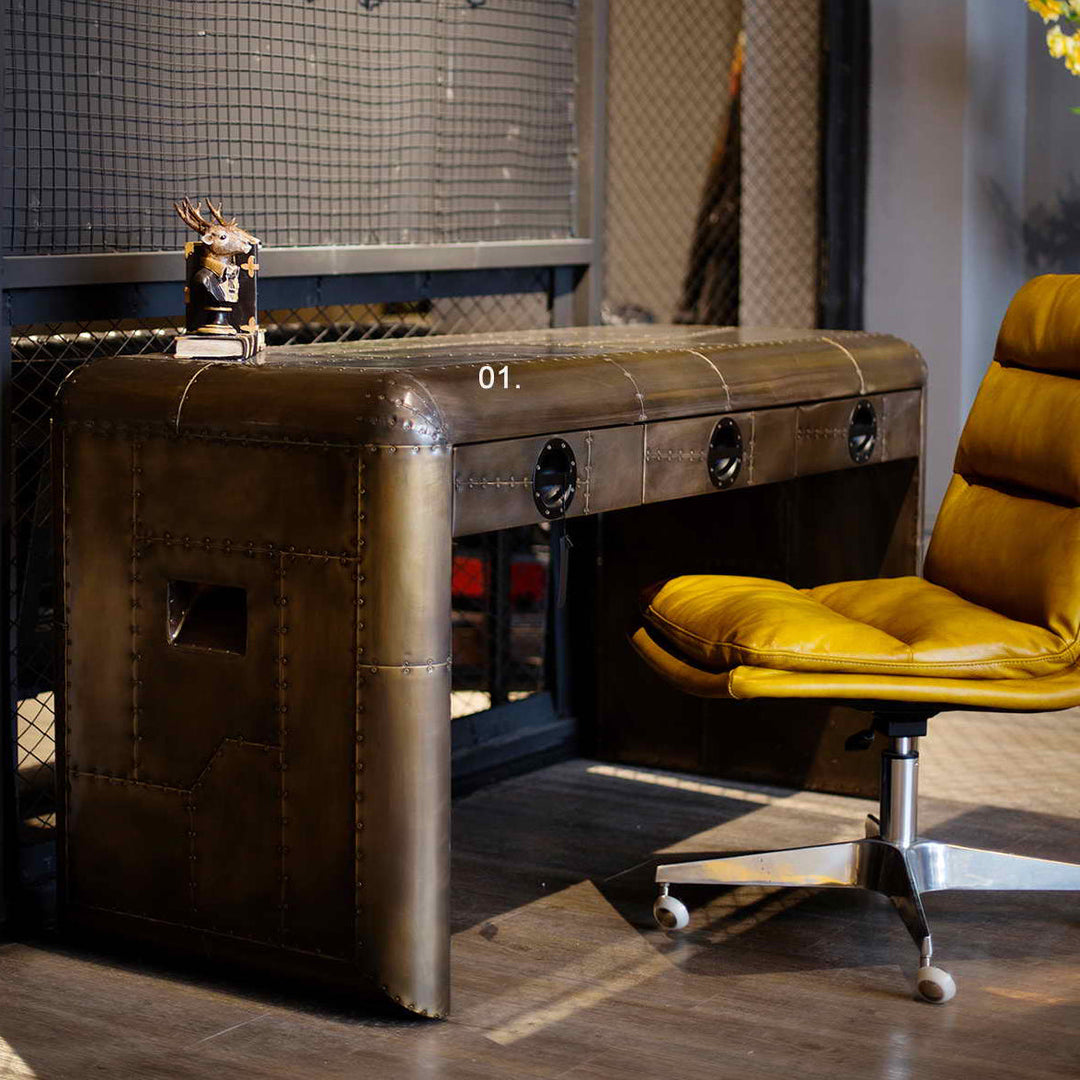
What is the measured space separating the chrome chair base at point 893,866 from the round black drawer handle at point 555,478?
2.08ft

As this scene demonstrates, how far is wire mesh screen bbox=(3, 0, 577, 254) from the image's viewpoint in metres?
3.00

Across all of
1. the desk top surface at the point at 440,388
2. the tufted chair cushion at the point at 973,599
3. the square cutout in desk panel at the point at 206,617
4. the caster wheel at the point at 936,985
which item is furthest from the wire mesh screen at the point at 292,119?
the caster wheel at the point at 936,985

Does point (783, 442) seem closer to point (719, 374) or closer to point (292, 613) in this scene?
point (719, 374)

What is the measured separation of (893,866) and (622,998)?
1.60ft

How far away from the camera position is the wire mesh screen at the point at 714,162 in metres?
5.27

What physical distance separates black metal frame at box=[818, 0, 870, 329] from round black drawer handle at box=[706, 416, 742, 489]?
2051mm

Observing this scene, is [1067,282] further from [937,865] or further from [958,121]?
[958,121]

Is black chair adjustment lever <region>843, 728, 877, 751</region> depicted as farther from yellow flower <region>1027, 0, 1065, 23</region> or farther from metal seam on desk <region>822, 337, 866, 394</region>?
yellow flower <region>1027, 0, 1065, 23</region>

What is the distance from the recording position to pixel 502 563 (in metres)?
4.07

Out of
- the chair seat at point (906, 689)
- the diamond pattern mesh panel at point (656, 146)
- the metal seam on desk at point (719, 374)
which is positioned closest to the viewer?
the chair seat at point (906, 689)

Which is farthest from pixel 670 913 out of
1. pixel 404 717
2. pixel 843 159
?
pixel 843 159

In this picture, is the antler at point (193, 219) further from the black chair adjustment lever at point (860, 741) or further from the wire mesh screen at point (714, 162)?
the wire mesh screen at point (714, 162)

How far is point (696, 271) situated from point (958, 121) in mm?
1046

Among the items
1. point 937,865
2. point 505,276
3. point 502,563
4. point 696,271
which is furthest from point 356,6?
point 696,271
